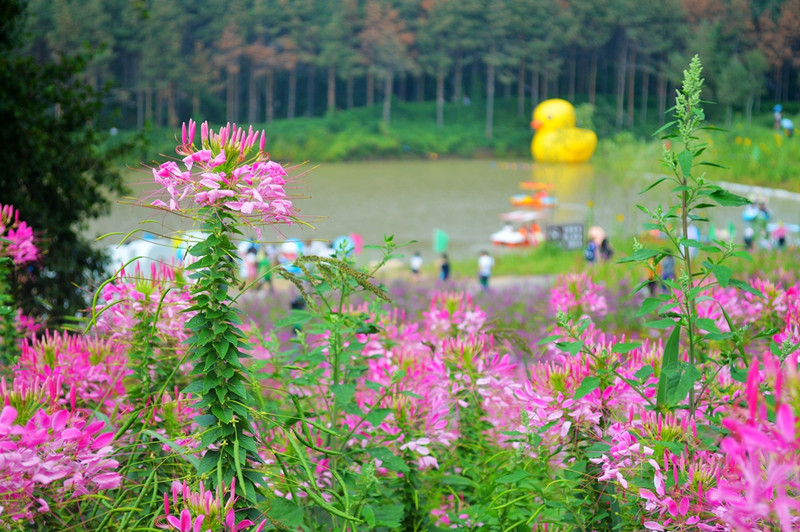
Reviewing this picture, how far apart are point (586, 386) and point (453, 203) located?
24814 mm

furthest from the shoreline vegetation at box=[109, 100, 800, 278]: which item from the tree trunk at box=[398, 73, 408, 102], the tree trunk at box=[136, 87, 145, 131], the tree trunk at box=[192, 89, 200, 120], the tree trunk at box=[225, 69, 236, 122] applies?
the tree trunk at box=[192, 89, 200, 120]

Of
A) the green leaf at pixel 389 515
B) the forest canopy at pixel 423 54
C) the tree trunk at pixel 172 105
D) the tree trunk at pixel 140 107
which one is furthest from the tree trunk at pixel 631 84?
the green leaf at pixel 389 515

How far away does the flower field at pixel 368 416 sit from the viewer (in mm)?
1215

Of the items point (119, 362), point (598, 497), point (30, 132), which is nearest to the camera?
point (598, 497)

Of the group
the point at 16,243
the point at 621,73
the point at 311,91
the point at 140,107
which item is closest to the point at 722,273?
the point at 16,243

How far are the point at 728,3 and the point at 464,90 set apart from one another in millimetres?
16430

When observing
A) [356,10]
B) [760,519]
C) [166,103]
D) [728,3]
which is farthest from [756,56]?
[760,519]

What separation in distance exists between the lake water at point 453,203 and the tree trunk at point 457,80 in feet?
40.2

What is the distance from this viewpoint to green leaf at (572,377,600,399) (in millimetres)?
1467

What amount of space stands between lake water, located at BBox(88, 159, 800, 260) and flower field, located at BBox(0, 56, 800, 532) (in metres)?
11.6

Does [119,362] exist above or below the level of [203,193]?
below

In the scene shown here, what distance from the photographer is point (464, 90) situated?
5100 cm

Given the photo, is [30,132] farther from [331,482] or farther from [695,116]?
[695,116]

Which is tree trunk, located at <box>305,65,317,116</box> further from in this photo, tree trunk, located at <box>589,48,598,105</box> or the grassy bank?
tree trunk, located at <box>589,48,598,105</box>
